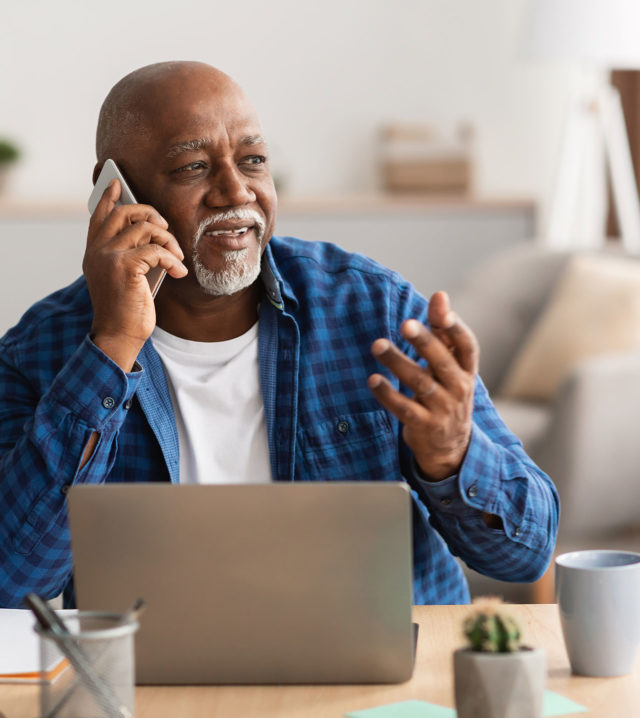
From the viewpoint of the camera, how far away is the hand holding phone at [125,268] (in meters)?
1.29

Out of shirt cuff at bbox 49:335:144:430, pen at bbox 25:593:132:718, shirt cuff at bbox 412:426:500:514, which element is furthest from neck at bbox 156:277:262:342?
pen at bbox 25:593:132:718

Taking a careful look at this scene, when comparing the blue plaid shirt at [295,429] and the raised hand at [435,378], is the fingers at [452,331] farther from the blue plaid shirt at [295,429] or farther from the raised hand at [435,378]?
the blue plaid shirt at [295,429]

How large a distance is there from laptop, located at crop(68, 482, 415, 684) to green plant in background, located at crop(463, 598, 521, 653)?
96 millimetres

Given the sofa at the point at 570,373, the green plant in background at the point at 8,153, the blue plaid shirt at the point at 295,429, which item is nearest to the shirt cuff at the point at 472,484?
the blue plaid shirt at the point at 295,429

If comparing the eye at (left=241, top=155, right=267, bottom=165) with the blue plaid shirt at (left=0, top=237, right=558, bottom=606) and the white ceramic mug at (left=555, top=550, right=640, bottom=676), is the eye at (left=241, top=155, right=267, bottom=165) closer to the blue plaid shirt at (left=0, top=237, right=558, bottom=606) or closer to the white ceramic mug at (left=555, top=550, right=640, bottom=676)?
the blue plaid shirt at (left=0, top=237, right=558, bottom=606)

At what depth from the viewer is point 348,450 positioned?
139cm

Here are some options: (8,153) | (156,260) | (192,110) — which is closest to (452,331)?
(156,260)

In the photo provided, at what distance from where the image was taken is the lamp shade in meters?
3.48

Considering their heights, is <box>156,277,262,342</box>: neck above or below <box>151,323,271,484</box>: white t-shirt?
above

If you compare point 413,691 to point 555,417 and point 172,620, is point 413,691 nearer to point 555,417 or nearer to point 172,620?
point 172,620

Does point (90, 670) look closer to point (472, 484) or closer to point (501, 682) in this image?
point (501, 682)

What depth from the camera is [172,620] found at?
0.93m

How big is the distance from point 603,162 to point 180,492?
12.2 feet

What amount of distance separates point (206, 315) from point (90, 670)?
749 millimetres
